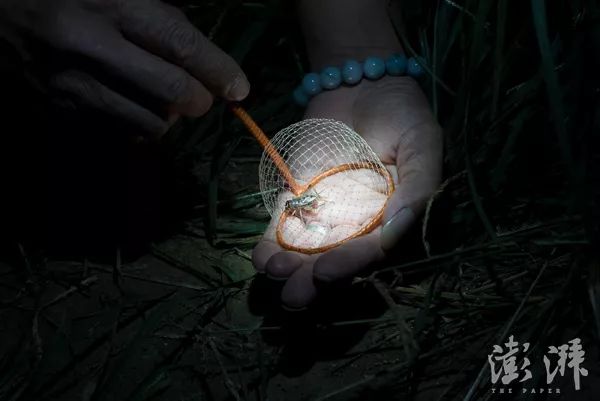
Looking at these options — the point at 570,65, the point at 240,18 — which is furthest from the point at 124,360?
the point at 240,18

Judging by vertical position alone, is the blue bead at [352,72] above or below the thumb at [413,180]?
above

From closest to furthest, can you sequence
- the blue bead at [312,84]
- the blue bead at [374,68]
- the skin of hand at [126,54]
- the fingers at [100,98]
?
the skin of hand at [126,54] < the fingers at [100,98] < the blue bead at [374,68] < the blue bead at [312,84]

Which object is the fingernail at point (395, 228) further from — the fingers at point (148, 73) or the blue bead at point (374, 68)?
the blue bead at point (374, 68)

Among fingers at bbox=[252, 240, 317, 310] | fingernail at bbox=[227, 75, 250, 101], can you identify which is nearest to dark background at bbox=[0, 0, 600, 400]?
fingers at bbox=[252, 240, 317, 310]

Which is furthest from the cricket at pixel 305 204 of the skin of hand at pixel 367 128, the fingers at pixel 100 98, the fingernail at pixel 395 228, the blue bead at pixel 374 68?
the blue bead at pixel 374 68

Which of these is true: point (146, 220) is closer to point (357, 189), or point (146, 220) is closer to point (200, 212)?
point (200, 212)

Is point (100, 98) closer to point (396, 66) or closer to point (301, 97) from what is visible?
point (301, 97)

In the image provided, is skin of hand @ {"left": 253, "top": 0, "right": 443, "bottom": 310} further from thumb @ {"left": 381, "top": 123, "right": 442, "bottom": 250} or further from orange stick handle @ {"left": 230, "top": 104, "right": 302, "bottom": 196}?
orange stick handle @ {"left": 230, "top": 104, "right": 302, "bottom": 196}
